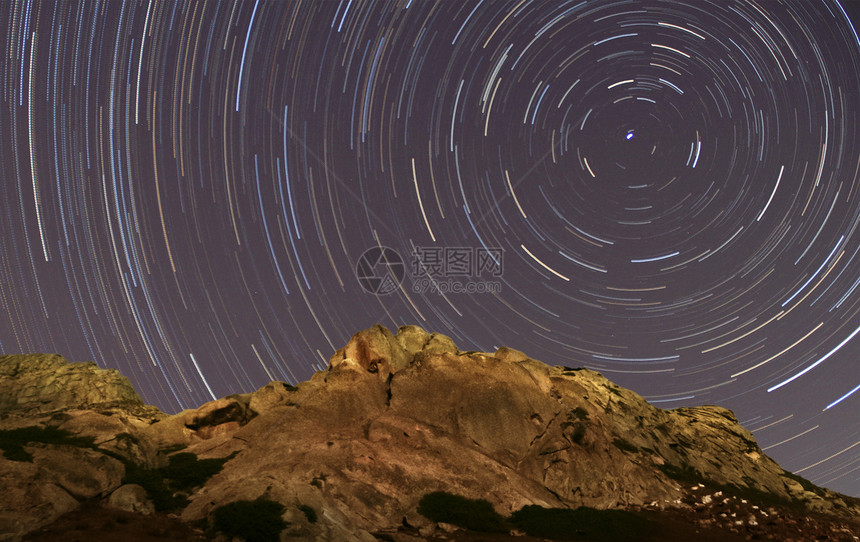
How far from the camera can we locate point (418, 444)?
38500 millimetres

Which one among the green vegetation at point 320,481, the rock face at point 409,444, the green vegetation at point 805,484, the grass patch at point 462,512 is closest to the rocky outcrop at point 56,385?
the rock face at point 409,444

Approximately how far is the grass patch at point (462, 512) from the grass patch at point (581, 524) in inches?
60.5

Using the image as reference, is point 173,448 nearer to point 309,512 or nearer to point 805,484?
point 309,512

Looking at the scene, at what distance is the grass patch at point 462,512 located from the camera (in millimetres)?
30297

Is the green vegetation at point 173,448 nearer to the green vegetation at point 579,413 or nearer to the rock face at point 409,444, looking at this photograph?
the rock face at point 409,444

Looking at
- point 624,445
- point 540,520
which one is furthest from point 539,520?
point 624,445

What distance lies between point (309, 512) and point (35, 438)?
2140cm

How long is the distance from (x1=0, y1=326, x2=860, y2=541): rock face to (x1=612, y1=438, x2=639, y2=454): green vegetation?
0.56 feet

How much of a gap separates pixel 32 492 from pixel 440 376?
30819 mm

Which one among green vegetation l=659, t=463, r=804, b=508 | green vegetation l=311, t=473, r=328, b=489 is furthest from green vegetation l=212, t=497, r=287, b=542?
green vegetation l=659, t=463, r=804, b=508

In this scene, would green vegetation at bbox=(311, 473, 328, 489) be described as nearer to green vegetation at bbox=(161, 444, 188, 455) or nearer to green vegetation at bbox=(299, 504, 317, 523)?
green vegetation at bbox=(299, 504, 317, 523)

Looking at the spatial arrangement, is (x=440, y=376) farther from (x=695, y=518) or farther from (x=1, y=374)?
(x=1, y=374)

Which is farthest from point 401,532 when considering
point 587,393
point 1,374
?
point 1,374

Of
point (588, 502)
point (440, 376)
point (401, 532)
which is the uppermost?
point (440, 376)
